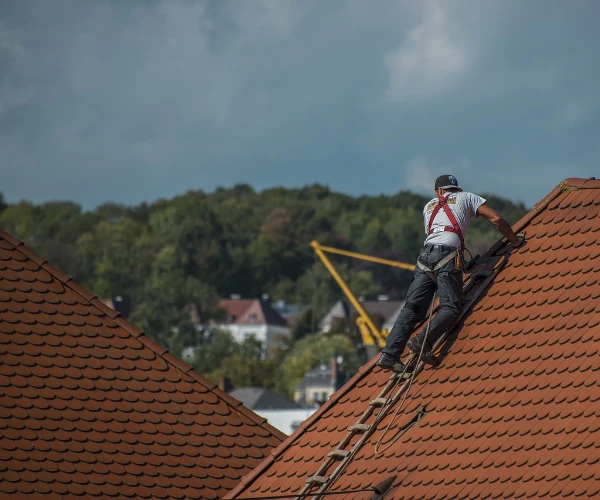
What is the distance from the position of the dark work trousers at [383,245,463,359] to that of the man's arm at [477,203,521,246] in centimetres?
50

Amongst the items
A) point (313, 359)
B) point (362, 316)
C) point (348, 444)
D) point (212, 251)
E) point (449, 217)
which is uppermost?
point (212, 251)

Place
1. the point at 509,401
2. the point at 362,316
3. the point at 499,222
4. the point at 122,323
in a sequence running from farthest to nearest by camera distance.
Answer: the point at 362,316 → the point at 122,323 → the point at 499,222 → the point at 509,401

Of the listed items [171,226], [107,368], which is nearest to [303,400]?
[171,226]

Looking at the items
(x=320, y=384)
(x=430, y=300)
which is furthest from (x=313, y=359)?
(x=430, y=300)

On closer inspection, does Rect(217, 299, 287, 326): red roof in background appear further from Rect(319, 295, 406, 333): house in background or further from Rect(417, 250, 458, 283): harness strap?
Rect(417, 250, 458, 283): harness strap

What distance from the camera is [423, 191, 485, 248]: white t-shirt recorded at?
1304 cm

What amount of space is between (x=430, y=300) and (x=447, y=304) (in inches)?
19.1

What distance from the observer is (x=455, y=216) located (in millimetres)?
13117

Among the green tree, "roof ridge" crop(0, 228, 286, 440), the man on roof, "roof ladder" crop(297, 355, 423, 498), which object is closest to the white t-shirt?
the man on roof

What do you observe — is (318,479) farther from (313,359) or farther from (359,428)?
(313,359)

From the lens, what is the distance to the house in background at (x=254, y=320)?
Answer: 175250 millimetres

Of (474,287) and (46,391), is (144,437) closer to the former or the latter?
(46,391)

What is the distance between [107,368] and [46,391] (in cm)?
84

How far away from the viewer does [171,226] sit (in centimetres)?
18062
